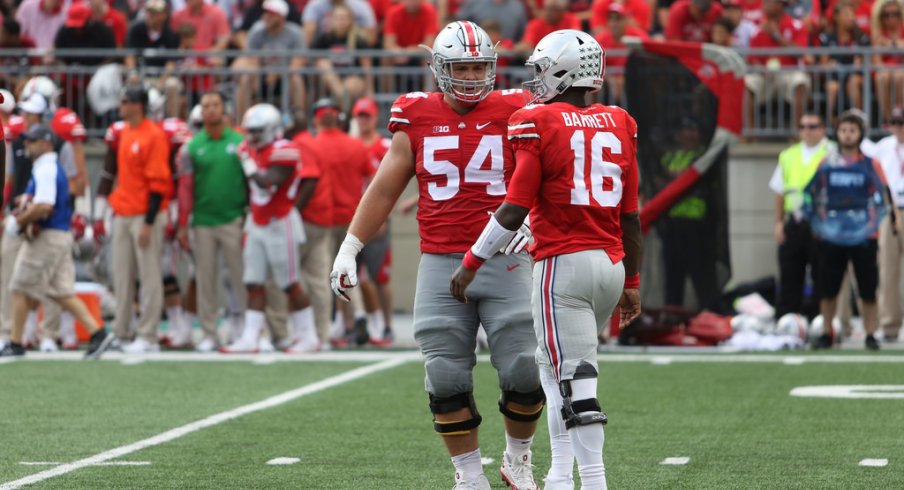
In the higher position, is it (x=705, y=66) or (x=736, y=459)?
(x=705, y=66)

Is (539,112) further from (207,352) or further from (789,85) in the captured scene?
(789,85)

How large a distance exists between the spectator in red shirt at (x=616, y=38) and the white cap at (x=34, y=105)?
228 inches

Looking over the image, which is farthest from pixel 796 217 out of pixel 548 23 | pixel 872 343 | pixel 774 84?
pixel 548 23

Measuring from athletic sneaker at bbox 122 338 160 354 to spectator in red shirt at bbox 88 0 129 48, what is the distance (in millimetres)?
6072

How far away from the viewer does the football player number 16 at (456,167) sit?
20.7 feet

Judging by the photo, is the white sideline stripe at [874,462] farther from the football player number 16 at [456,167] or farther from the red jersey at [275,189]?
the red jersey at [275,189]

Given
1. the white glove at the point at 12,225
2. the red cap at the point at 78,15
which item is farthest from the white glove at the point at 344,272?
the red cap at the point at 78,15

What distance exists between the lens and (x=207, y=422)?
8797mm

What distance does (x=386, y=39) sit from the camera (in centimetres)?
1738

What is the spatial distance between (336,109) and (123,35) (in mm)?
6051

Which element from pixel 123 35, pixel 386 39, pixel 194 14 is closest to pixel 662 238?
pixel 386 39

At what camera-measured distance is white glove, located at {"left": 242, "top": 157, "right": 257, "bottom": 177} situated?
41.5ft

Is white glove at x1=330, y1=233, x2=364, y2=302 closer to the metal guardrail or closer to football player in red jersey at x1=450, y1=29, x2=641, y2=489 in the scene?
football player in red jersey at x1=450, y1=29, x2=641, y2=489

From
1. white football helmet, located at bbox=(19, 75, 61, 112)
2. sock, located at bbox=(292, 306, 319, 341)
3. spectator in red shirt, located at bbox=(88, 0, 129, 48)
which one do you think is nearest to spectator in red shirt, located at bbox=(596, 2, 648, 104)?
sock, located at bbox=(292, 306, 319, 341)
